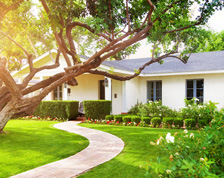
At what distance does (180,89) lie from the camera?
15.9 meters

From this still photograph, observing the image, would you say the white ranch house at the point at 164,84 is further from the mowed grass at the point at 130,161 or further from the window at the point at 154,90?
the mowed grass at the point at 130,161

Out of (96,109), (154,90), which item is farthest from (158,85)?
(96,109)

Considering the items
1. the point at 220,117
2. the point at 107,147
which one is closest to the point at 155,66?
the point at 107,147

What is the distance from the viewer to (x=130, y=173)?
198 inches

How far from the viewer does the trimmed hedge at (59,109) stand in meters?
15.2

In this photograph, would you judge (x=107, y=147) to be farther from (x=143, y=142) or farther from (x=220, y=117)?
(x=220, y=117)

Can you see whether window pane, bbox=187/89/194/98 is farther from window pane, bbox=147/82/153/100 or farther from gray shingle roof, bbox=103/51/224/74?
window pane, bbox=147/82/153/100

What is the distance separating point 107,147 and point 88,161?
5.31 feet

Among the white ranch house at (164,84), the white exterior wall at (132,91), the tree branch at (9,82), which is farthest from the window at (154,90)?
the tree branch at (9,82)

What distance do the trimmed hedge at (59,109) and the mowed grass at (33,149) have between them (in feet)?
17.2

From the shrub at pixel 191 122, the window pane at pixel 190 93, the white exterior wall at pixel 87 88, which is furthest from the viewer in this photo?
the white exterior wall at pixel 87 88

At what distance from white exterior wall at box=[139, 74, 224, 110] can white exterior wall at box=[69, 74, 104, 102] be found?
3.58 metres

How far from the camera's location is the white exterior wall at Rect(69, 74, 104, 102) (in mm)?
18484

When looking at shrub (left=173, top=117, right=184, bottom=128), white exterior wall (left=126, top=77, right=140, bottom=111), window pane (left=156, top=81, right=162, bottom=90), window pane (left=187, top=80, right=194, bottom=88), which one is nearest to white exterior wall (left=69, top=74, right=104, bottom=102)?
white exterior wall (left=126, top=77, right=140, bottom=111)
